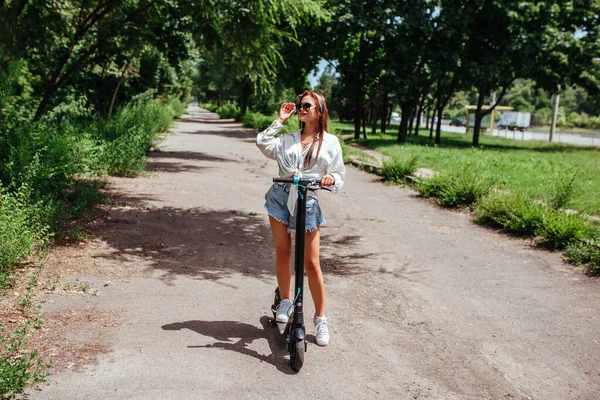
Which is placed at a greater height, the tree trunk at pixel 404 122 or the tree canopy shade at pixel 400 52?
the tree canopy shade at pixel 400 52

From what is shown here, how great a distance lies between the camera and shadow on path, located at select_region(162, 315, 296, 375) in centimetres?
410

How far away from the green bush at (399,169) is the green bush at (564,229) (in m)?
5.82

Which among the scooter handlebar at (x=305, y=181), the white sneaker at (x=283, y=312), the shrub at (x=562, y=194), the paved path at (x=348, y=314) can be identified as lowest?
the paved path at (x=348, y=314)

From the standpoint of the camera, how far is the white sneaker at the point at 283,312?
4.34 meters

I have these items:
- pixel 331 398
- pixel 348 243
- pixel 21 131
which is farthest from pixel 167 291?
pixel 21 131

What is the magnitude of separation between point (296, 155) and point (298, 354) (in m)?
1.36

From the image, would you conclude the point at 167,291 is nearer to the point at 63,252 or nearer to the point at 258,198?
the point at 63,252

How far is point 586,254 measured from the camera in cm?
714

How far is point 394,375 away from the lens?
4016 mm

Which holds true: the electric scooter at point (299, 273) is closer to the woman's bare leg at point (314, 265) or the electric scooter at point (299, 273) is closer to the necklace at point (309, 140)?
the woman's bare leg at point (314, 265)

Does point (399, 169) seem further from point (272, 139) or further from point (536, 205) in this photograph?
point (272, 139)

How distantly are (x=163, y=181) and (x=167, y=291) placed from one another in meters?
7.55

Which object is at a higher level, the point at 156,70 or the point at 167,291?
the point at 156,70

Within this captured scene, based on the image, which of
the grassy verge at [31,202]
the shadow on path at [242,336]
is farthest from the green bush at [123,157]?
the shadow on path at [242,336]
